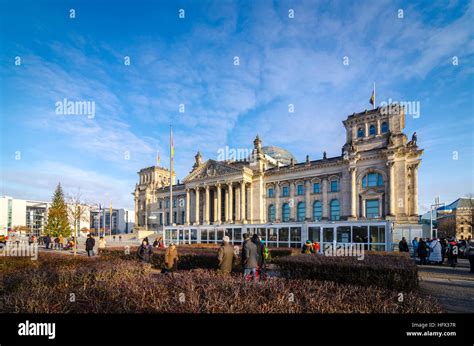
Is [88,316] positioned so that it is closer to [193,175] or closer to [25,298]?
[25,298]

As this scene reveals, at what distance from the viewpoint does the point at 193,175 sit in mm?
63031

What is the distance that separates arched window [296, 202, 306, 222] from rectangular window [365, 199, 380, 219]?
1071 centimetres

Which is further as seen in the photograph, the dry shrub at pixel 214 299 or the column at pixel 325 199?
the column at pixel 325 199

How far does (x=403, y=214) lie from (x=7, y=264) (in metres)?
43.1

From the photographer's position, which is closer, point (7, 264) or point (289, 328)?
point (289, 328)

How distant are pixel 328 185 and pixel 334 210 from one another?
4.27 m

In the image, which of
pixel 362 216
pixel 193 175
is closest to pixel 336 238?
pixel 362 216

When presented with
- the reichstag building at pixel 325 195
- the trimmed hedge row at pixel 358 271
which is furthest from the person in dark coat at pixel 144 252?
the reichstag building at pixel 325 195

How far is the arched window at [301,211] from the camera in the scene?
50.1m

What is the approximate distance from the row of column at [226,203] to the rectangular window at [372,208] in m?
21.6

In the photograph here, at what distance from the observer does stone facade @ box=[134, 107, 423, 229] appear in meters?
40.3

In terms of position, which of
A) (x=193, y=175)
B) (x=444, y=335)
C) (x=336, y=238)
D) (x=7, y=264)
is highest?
(x=193, y=175)
